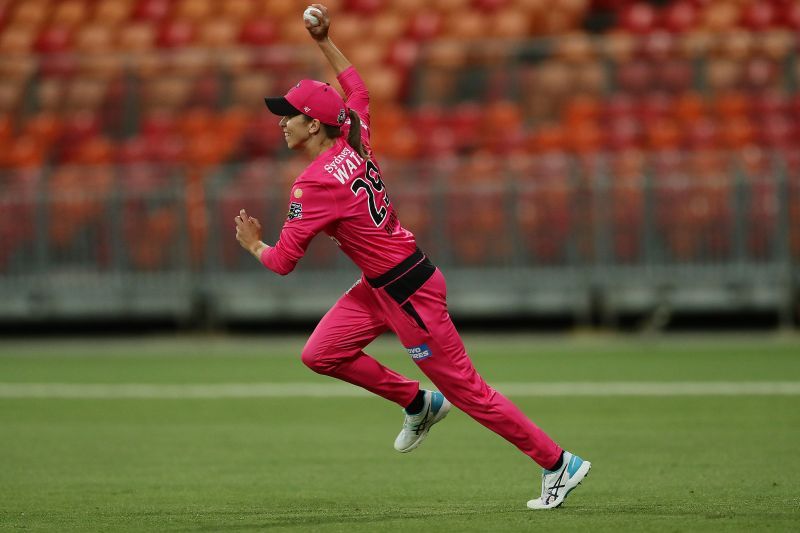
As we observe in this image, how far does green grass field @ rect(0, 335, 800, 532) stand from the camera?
661 centimetres

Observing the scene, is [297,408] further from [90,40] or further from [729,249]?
[90,40]

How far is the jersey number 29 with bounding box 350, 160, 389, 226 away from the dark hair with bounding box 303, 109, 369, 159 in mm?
83

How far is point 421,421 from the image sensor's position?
289 inches

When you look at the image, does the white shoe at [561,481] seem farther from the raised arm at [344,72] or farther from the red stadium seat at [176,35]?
the red stadium seat at [176,35]

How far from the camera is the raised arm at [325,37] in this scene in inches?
283

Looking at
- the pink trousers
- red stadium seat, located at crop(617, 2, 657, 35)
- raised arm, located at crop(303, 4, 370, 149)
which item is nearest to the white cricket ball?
raised arm, located at crop(303, 4, 370, 149)

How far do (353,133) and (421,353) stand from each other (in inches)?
47.8

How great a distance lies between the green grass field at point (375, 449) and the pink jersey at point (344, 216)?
133 cm

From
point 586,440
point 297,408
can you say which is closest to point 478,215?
point 297,408

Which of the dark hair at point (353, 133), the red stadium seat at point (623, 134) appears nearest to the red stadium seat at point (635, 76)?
the red stadium seat at point (623, 134)

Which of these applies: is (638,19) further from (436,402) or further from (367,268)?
(367,268)

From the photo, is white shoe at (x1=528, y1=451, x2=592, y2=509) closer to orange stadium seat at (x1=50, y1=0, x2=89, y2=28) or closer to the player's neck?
the player's neck

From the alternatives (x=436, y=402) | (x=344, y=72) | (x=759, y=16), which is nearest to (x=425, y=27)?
(x=759, y=16)

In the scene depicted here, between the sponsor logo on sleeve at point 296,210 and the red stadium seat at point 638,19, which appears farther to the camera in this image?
the red stadium seat at point 638,19
